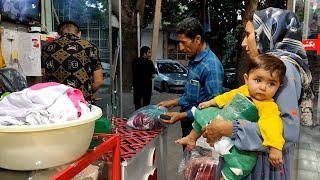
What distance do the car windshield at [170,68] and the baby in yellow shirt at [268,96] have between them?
387 inches

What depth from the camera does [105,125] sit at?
1.42 m

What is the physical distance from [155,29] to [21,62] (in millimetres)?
4763

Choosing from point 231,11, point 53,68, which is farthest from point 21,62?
point 231,11

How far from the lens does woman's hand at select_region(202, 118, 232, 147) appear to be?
1.17 meters

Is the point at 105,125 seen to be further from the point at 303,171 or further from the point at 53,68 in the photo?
the point at 303,171

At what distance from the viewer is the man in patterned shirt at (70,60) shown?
236 cm

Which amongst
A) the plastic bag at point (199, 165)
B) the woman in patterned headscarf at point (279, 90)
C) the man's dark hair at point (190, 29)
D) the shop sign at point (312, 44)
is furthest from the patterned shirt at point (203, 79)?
the shop sign at point (312, 44)

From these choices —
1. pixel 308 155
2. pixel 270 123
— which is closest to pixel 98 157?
pixel 270 123

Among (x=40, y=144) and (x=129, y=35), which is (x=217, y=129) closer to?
(x=40, y=144)

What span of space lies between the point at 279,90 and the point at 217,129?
28 cm

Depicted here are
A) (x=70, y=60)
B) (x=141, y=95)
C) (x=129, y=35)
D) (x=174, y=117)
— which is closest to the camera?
(x=174, y=117)

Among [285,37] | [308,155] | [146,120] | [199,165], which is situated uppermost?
[285,37]

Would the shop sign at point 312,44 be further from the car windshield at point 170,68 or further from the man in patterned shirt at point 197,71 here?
the car windshield at point 170,68

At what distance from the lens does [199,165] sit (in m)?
1.75
